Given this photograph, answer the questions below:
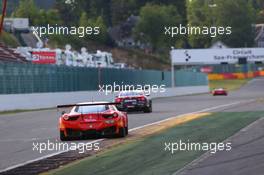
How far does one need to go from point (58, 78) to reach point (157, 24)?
172ft

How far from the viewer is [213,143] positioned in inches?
806

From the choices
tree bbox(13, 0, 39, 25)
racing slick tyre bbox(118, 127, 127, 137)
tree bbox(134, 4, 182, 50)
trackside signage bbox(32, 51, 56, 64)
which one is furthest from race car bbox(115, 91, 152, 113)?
tree bbox(134, 4, 182, 50)

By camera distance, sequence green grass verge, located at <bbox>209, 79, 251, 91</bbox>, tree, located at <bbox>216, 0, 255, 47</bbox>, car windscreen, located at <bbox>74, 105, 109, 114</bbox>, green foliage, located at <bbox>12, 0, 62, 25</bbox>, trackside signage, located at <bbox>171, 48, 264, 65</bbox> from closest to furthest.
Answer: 1. car windscreen, located at <bbox>74, 105, 109, 114</bbox>
2. trackside signage, located at <bbox>171, 48, 264, 65</bbox>
3. green foliage, located at <bbox>12, 0, 62, 25</bbox>
4. tree, located at <bbox>216, 0, 255, 47</bbox>
5. green grass verge, located at <bbox>209, 79, 251, 91</bbox>

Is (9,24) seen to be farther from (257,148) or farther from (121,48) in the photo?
(257,148)

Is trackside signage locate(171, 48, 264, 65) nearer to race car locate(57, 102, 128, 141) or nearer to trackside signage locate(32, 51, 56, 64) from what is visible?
trackside signage locate(32, 51, 56, 64)

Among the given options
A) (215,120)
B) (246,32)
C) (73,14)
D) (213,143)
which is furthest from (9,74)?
(73,14)

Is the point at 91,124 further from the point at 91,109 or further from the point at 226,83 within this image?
the point at 226,83

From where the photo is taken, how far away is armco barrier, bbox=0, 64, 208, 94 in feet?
169

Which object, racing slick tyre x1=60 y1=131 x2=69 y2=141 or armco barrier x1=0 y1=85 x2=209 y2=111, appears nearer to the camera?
racing slick tyre x1=60 y1=131 x2=69 y2=141

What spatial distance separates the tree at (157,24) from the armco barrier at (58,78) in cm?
2694

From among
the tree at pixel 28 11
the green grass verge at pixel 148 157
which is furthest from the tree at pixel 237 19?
the green grass verge at pixel 148 157

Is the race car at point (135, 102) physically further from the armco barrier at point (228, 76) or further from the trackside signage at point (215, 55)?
the armco barrier at point (228, 76)

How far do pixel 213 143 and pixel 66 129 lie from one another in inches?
205

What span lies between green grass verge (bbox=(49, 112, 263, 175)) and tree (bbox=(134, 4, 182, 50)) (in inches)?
3184
